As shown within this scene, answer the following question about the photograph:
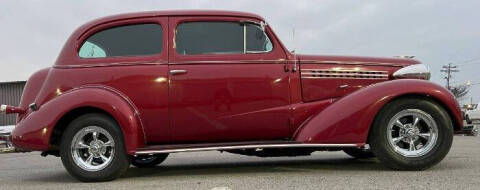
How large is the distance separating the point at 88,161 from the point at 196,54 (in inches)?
63.4

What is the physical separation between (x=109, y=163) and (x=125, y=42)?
138cm

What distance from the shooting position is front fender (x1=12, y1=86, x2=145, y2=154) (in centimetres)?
524

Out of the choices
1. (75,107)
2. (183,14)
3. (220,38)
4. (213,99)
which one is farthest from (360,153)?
(75,107)

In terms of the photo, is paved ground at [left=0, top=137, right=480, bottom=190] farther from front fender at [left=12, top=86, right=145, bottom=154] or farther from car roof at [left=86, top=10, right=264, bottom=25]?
car roof at [left=86, top=10, right=264, bottom=25]

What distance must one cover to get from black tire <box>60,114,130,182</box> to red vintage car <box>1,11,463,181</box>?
0.01 m

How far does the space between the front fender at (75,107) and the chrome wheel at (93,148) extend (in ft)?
0.72

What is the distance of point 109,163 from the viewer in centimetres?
525

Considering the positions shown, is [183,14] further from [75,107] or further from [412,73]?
[412,73]

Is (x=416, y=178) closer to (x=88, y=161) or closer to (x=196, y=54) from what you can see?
(x=196, y=54)

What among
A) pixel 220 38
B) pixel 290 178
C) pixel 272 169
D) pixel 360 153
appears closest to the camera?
pixel 290 178

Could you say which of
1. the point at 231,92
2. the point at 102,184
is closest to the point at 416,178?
the point at 231,92

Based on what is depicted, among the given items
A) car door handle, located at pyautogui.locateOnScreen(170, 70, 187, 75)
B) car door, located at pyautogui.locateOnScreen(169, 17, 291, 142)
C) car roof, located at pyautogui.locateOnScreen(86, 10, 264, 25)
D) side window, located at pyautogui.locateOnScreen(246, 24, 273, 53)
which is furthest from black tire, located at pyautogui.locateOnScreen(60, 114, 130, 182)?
side window, located at pyautogui.locateOnScreen(246, 24, 273, 53)

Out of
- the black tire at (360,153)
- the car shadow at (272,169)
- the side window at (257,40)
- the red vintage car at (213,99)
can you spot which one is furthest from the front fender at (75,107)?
the black tire at (360,153)

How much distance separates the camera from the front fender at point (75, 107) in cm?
524
